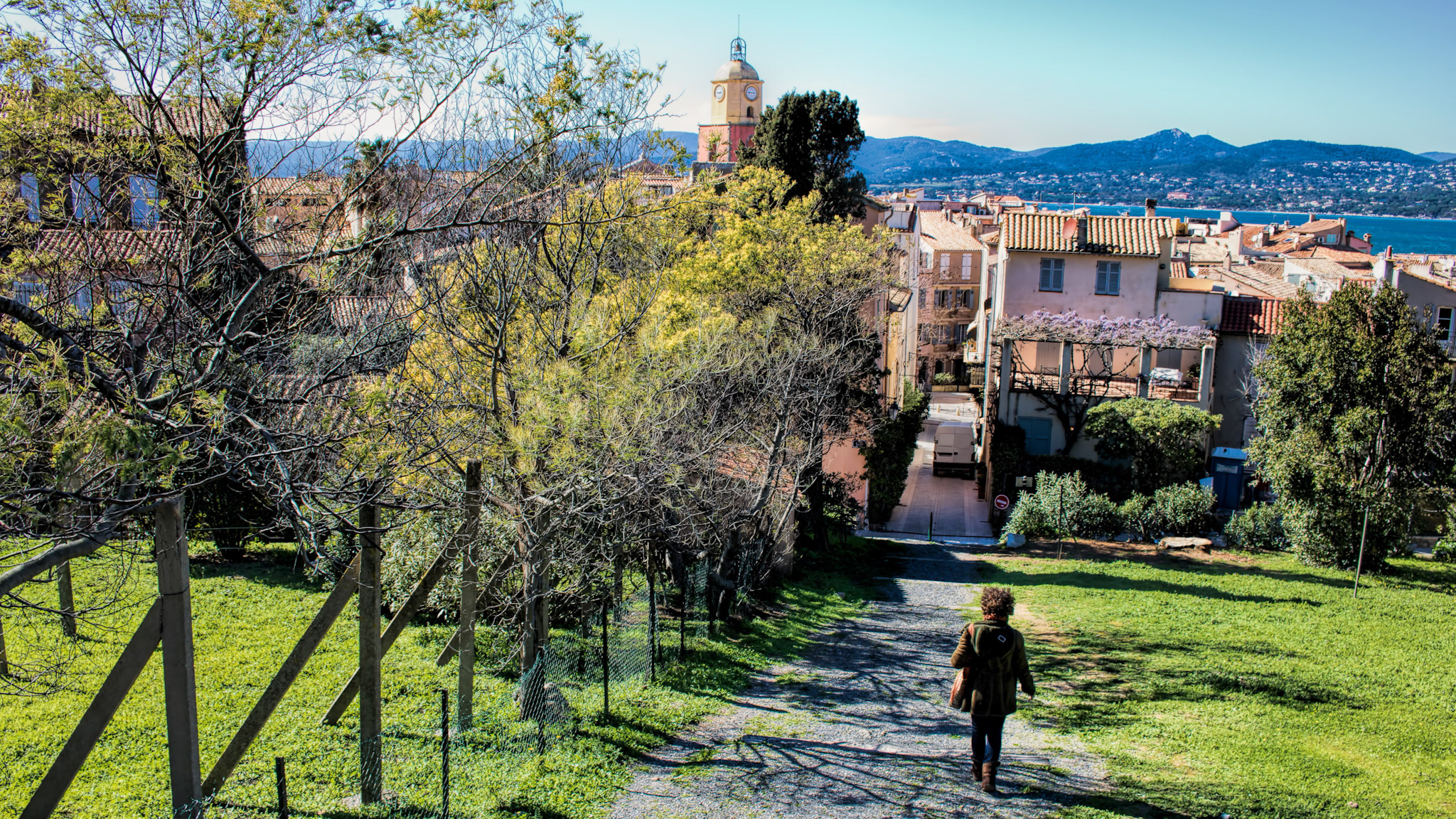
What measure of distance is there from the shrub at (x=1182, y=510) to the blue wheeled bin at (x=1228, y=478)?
374 cm

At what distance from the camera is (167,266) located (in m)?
6.04

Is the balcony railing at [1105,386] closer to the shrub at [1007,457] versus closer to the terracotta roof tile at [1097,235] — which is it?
the shrub at [1007,457]

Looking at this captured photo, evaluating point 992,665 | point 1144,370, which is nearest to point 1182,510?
point 1144,370

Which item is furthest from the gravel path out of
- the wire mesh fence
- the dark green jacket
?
the wire mesh fence

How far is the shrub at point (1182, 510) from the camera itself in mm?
24359

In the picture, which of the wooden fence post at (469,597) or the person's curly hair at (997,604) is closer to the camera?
the person's curly hair at (997,604)

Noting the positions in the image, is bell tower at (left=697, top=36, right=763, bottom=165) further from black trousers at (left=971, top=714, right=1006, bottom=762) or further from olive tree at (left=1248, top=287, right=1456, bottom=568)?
black trousers at (left=971, top=714, right=1006, bottom=762)

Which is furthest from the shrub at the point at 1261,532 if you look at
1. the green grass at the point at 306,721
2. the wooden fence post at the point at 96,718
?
the wooden fence post at the point at 96,718

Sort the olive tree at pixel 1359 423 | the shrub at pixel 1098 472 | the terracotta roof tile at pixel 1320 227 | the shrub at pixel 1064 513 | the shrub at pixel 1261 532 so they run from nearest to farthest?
the olive tree at pixel 1359 423 → the shrub at pixel 1261 532 → the shrub at pixel 1064 513 → the shrub at pixel 1098 472 → the terracotta roof tile at pixel 1320 227

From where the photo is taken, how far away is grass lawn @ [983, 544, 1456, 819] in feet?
27.4

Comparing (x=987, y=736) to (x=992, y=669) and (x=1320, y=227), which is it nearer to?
(x=992, y=669)

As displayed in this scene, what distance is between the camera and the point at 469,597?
8.87 m

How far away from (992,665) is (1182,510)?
19.3 meters

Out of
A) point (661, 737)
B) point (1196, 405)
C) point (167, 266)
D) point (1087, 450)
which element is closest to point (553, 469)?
point (661, 737)
